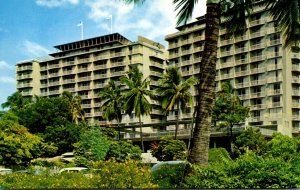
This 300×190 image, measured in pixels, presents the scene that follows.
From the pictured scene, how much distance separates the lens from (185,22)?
1417cm

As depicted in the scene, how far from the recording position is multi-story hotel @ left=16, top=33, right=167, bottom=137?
29694mm

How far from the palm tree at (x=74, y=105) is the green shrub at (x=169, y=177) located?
77.6ft

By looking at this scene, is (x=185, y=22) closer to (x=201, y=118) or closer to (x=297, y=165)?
(x=201, y=118)

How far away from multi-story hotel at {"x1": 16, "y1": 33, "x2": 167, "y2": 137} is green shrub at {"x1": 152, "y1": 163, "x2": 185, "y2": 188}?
13759mm

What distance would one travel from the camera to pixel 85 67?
123ft

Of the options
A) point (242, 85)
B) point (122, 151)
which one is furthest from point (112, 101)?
point (242, 85)

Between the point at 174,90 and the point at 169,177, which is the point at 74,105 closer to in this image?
the point at 174,90

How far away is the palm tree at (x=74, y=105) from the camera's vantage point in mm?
37759

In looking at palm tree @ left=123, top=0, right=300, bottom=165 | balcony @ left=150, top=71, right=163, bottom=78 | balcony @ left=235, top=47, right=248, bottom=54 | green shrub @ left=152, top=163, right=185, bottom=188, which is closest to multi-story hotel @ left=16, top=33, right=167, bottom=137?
balcony @ left=150, top=71, right=163, bottom=78

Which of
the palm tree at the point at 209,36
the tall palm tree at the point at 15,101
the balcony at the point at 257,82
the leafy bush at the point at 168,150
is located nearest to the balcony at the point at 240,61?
the balcony at the point at 257,82

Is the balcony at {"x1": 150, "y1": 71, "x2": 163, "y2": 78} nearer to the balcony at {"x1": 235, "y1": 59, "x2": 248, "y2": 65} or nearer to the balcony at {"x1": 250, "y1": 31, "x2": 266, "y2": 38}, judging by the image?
the balcony at {"x1": 235, "y1": 59, "x2": 248, "y2": 65}

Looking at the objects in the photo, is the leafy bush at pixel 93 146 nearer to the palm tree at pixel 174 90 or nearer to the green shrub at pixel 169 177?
the palm tree at pixel 174 90

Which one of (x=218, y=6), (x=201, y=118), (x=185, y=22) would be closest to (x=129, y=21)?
(x=185, y=22)

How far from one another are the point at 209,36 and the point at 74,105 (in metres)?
30.1
